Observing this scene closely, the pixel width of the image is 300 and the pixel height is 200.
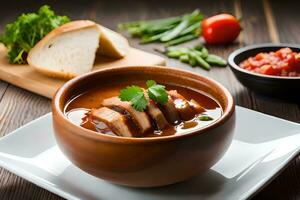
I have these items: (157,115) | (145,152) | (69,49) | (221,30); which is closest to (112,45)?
(69,49)

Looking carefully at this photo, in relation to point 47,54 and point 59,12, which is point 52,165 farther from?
point 59,12

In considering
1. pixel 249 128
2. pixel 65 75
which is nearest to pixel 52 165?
pixel 249 128

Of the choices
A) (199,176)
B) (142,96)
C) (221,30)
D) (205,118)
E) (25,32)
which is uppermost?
(142,96)

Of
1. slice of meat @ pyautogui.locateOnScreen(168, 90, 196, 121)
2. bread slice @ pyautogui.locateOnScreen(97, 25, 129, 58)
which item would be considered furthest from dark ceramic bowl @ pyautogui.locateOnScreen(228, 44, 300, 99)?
slice of meat @ pyautogui.locateOnScreen(168, 90, 196, 121)

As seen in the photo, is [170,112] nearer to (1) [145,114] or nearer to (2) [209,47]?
(1) [145,114]

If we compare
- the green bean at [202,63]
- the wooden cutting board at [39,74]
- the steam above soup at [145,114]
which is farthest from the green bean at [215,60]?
the steam above soup at [145,114]

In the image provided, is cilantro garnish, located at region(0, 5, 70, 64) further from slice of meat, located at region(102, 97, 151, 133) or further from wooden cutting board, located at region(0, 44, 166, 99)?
slice of meat, located at region(102, 97, 151, 133)
